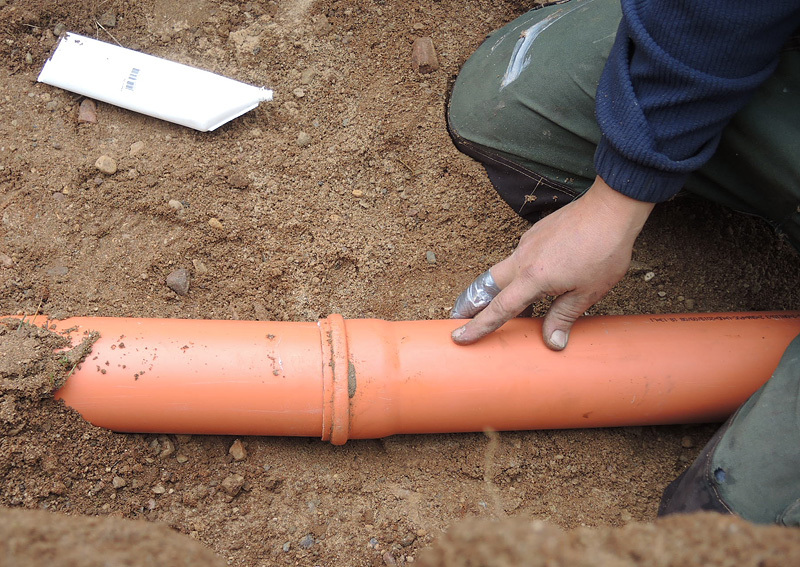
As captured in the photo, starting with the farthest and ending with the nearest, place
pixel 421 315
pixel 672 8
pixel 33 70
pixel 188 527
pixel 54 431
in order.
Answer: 1. pixel 33 70
2. pixel 421 315
3. pixel 188 527
4. pixel 54 431
5. pixel 672 8

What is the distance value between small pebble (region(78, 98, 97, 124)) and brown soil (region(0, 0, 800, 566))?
0.09ft

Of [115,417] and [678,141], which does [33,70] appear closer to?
[115,417]

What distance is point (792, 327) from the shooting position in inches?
63.1

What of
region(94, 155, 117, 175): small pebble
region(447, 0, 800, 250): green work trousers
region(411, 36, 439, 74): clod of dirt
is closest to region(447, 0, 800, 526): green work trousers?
region(447, 0, 800, 250): green work trousers

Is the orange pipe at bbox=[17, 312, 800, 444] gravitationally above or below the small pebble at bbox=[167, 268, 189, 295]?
above

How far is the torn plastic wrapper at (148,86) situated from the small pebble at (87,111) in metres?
0.03

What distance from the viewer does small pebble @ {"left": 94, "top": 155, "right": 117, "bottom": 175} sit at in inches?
72.2

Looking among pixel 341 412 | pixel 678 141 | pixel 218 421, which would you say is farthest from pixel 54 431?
pixel 678 141

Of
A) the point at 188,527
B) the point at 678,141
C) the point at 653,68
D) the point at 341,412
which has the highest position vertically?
the point at 653,68

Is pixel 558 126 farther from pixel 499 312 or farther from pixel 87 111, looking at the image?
pixel 87 111

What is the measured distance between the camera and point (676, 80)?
1.27 m

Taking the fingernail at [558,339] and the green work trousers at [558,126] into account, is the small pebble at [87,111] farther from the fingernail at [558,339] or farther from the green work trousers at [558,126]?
the fingernail at [558,339]

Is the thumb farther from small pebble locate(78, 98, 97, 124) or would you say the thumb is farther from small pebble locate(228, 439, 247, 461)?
small pebble locate(78, 98, 97, 124)

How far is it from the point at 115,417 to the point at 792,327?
1.67 metres
